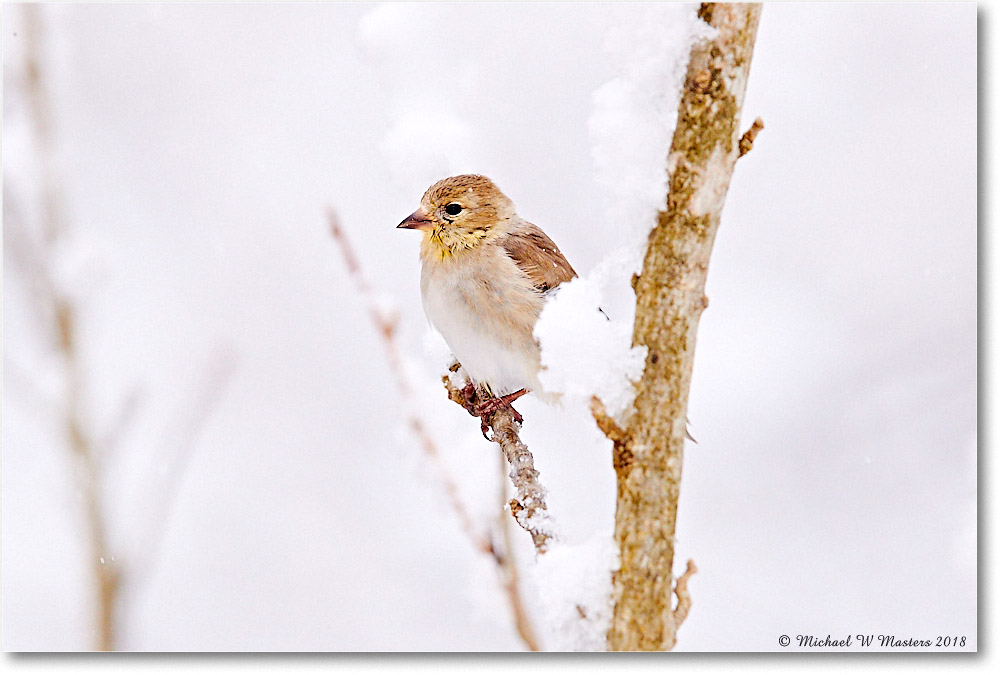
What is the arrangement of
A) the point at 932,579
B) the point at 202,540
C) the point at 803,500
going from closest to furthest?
1. the point at 932,579
2. the point at 803,500
3. the point at 202,540

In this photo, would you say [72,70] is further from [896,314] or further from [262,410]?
[896,314]

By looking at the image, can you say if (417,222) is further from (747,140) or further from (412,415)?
(747,140)

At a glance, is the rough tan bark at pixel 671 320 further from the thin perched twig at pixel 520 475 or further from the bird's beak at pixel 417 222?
the bird's beak at pixel 417 222

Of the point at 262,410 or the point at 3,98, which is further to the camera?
the point at 262,410

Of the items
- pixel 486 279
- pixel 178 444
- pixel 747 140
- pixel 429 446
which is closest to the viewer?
pixel 747 140

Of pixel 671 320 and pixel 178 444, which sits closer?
pixel 671 320

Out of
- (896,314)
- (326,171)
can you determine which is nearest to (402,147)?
(326,171)

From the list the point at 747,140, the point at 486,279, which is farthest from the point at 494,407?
the point at 747,140

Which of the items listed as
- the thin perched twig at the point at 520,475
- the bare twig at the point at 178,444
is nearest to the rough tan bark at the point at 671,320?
the thin perched twig at the point at 520,475
